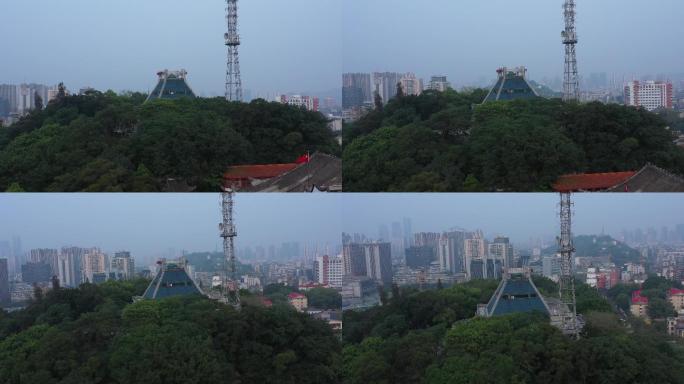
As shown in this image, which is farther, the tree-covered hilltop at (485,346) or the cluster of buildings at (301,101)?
the cluster of buildings at (301,101)

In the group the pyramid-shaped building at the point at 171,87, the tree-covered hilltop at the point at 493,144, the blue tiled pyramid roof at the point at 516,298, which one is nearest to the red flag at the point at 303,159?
the tree-covered hilltop at the point at 493,144

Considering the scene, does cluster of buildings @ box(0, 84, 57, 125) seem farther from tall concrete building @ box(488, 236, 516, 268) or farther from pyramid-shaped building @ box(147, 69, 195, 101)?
tall concrete building @ box(488, 236, 516, 268)

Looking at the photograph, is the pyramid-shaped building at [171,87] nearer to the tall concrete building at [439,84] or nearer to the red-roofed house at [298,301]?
the red-roofed house at [298,301]

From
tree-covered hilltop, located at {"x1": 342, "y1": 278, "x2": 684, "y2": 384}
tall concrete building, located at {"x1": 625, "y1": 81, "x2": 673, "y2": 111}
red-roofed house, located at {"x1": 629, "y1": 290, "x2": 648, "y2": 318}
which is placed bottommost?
tree-covered hilltop, located at {"x1": 342, "y1": 278, "x2": 684, "y2": 384}

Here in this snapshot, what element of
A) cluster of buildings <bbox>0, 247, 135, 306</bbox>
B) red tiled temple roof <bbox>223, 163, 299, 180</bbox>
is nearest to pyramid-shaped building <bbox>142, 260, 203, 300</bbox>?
cluster of buildings <bbox>0, 247, 135, 306</bbox>

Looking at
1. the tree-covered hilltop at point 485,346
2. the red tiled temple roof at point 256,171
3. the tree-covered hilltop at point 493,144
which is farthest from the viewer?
the red tiled temple roof at point 256,171

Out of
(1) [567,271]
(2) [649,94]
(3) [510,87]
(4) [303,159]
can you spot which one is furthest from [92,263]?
(2) [649,94]
